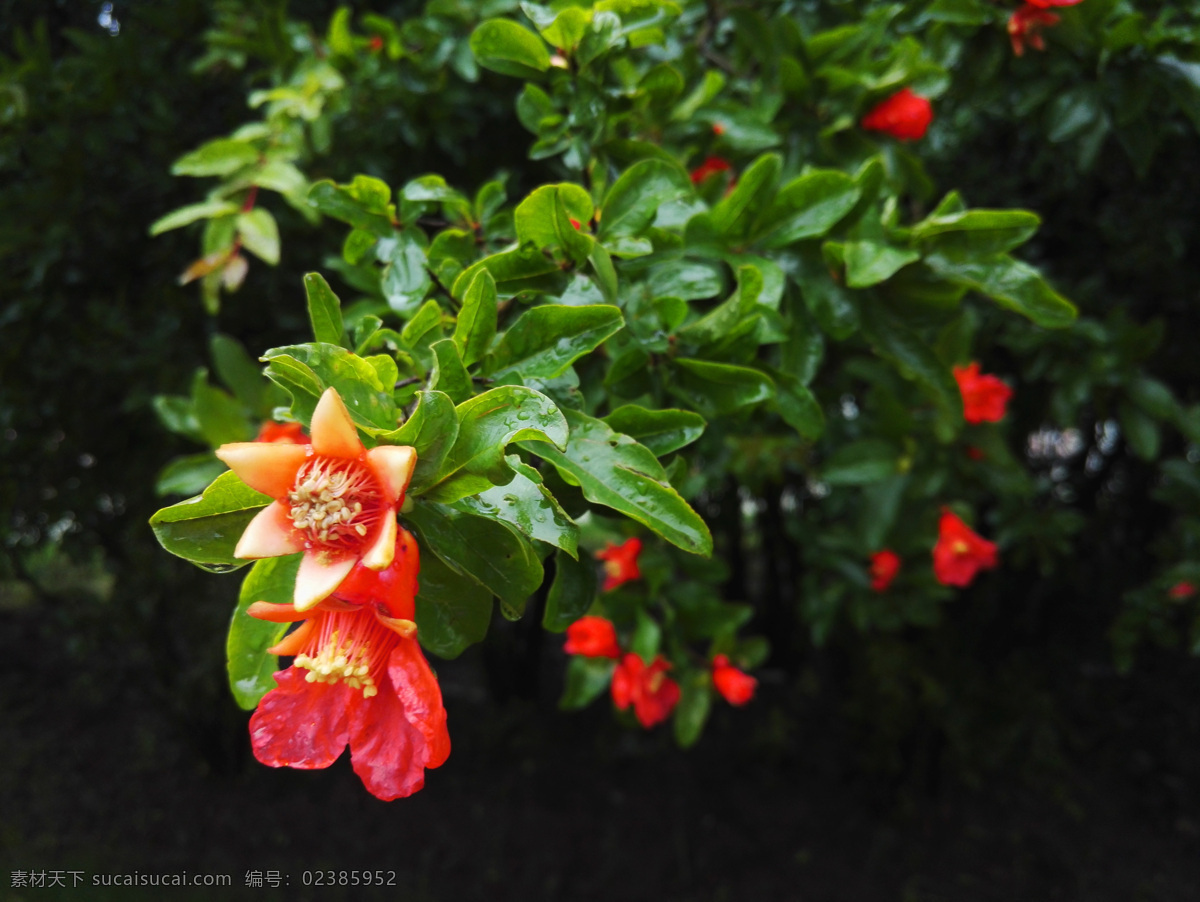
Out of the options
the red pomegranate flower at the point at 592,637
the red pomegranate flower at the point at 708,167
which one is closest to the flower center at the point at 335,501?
the red pomegranate flower at the point at 592,637

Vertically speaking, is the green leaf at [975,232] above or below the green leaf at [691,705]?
above

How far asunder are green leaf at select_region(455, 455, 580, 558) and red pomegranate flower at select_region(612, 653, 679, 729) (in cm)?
78

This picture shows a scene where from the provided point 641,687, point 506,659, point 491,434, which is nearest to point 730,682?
point 641,687

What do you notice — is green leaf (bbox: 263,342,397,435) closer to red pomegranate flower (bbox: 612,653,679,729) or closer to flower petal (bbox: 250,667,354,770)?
flower petal (bbox: 250,667,354,770)

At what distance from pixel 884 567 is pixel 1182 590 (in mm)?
606

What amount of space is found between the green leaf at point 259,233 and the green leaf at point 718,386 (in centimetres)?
74

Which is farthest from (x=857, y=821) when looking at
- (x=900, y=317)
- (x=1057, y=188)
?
(x=900, y=317)

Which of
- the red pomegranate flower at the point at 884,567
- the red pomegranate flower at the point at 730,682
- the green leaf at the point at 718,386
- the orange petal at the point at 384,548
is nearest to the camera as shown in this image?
the orange petal at the point at 384,548

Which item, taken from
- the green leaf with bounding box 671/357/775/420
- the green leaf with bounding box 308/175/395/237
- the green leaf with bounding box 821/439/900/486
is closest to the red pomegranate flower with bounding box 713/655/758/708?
the green leaf with bounding box 821/439/900/486

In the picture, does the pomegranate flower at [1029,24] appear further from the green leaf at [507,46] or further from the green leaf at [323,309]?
the green leaf at [323,309]

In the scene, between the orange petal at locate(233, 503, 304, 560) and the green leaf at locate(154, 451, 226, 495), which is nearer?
the orange petal at locate(233, 503, 304, 560)

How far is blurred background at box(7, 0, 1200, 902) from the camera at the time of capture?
5.91ft

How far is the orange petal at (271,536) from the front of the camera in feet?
1.75

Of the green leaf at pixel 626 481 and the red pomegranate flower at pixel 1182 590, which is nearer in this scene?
the green leaf at pixel 626 481
